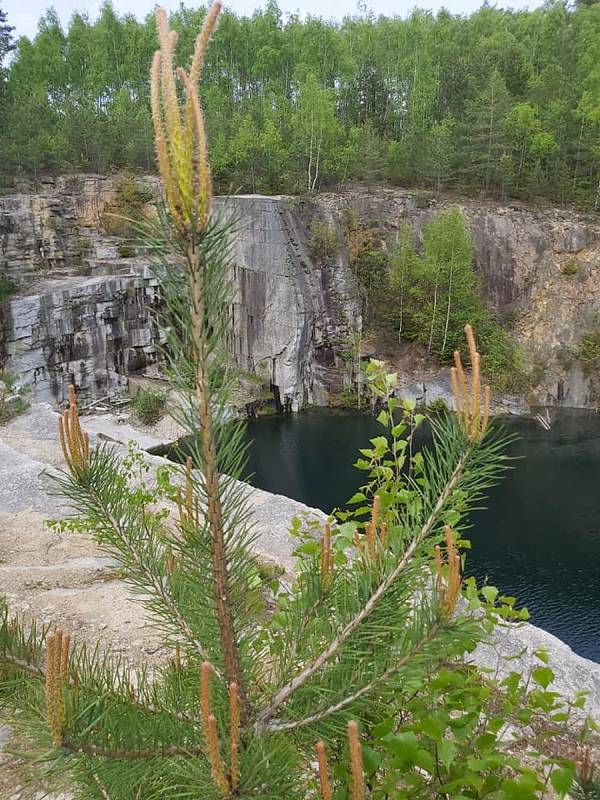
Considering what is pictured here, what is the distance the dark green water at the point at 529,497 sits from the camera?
12438 millimetres

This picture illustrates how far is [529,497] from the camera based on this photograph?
1736 cm

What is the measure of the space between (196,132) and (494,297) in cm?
2860

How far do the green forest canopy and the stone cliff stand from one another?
269cm

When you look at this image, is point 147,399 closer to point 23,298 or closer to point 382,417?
point 23,298

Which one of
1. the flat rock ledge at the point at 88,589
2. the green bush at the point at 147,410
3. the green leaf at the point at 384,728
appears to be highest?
the green leaf at the point at 384,728

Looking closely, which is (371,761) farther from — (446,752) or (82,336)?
(82,336)

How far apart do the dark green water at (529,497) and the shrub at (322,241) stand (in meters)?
7.37

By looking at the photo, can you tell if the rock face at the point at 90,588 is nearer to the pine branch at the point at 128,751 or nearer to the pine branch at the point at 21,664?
the pine branch at the point at 21,664

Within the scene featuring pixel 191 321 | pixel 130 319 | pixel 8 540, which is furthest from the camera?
pixel 130 319

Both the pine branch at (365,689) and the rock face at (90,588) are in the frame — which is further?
the rock face at (90,588)

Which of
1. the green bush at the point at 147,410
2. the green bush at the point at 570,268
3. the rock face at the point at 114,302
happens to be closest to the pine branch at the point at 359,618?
the green bush at the point at 147,410

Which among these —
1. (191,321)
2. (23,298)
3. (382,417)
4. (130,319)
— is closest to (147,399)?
(130,319)

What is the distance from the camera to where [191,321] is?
1.33m

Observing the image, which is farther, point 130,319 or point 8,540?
point 130,319
